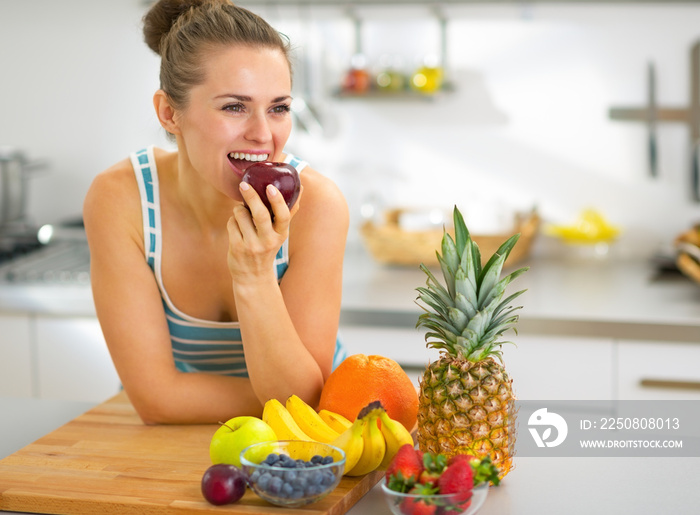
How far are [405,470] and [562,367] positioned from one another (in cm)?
139

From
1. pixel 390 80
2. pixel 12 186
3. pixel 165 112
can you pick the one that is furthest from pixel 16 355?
pixel 390 80

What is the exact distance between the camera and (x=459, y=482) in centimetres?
96

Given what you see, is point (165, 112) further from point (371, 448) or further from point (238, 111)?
point (371, 448)

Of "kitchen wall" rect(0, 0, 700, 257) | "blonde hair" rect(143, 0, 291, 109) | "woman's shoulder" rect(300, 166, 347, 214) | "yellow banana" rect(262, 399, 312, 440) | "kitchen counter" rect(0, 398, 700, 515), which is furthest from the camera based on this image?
"kitchen wall" rect(0, 0, 700, 257)

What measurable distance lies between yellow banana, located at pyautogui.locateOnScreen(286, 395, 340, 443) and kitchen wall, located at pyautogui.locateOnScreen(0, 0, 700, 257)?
5.77 feet

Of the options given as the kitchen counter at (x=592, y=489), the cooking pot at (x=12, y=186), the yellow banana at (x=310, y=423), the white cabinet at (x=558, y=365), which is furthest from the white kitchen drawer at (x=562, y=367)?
the cooking pot at (x=12, y=186)

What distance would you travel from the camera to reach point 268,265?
135 centimetres

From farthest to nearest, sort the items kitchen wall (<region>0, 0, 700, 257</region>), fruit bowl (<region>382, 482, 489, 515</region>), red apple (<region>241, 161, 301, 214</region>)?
kitchen wall (<region>0, 0, 700, 257</region>) → red apple (<region>241, 161, 301, 214</region>) → fruit bowl (<region>382, 482, 489, 515</region>)

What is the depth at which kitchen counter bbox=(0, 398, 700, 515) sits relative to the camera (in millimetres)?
1062

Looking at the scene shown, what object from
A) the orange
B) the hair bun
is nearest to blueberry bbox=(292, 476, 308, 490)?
the orange

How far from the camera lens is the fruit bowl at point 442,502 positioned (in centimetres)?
95

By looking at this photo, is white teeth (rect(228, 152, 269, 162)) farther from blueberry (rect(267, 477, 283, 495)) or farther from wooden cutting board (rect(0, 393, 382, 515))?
blueberry (rect(267, 477, 283, 495))

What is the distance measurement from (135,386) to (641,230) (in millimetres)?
2089

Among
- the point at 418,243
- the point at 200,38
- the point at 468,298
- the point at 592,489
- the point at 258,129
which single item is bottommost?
the point at 592,489
